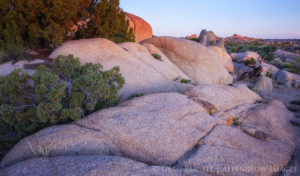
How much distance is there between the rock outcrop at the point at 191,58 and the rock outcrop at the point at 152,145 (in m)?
7.36

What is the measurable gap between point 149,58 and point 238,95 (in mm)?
5372

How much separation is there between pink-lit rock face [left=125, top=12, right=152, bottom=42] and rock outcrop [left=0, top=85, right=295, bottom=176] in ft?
Result: 51.5

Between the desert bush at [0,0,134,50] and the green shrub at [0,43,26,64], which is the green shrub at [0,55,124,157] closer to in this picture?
the green shrub at [0,43,26,64]

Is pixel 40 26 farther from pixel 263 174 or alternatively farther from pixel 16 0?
pixel 263 174

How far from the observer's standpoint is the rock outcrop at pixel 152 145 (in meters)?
2.93

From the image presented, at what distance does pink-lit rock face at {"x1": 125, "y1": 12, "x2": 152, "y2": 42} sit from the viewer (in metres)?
19.9

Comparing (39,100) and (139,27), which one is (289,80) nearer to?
(139,27)

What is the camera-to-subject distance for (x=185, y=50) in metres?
13.1

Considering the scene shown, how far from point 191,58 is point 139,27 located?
9.41 meters

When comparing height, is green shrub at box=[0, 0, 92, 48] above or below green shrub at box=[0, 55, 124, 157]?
above

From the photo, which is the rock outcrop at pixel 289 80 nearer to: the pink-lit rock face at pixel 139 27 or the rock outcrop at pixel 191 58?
the rock outcrop at pixel 191 58

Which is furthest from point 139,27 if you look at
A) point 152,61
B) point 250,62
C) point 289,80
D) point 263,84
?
point 289,80

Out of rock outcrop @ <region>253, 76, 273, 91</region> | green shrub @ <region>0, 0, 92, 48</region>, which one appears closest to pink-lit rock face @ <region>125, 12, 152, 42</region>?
green shrub @ <region>0, 0, 92, 48</region>

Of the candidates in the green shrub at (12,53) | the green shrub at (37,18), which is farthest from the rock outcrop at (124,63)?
the green shrub at (12,53)
